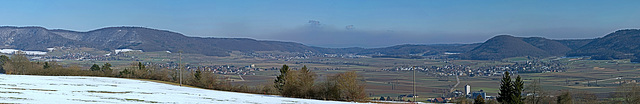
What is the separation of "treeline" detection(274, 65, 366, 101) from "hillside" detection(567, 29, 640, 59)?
15314cm

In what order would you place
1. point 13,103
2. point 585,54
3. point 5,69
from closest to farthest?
point 13,103
point 5,69
point 585,54

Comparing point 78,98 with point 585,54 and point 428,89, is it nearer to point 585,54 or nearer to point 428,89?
point 428,89

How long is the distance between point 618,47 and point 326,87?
176590 millimetres

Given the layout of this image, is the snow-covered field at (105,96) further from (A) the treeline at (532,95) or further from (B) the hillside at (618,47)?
(B) the hillside at (618,47)

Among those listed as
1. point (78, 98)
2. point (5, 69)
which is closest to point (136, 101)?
point (78, 98)

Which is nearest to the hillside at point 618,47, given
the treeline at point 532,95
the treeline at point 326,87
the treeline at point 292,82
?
the treeline at point 532,95

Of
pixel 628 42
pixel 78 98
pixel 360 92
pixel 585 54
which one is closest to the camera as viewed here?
pixel 78 98

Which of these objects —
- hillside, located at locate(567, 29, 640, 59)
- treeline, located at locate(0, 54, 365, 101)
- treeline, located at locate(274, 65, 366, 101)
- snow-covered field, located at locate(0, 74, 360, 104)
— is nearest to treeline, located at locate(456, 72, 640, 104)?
treeline, located at locate(274, 65, 366, 101)

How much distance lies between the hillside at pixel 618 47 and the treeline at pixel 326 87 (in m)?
153

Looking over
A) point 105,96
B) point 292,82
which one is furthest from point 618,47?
point 105,96

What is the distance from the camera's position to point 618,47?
178 metres

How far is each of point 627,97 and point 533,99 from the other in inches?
333

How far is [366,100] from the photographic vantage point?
40.0 metres

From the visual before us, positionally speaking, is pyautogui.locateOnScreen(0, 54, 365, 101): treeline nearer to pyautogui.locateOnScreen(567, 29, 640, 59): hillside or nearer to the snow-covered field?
the snow-covered field
